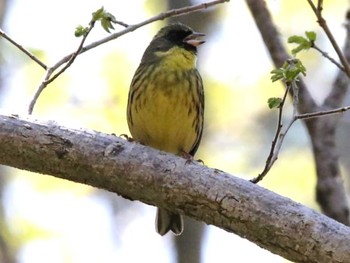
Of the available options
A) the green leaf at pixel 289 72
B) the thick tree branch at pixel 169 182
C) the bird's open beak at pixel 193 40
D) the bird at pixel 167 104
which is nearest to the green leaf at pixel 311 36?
the green leaf at pixel 289 72

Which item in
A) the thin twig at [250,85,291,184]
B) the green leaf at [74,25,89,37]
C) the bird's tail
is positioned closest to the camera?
the thin twig at [250,85,291,184]

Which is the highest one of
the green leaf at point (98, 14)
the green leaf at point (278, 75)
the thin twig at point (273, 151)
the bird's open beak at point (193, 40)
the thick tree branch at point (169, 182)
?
the bird's open beak at point (193, 40)

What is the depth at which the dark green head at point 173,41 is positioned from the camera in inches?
205

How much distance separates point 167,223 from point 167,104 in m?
0.67

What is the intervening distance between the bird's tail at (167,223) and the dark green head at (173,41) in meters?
1.04

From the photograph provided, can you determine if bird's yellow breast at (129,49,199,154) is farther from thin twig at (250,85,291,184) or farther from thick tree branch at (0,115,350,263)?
thin twig at (250,85,291,184)

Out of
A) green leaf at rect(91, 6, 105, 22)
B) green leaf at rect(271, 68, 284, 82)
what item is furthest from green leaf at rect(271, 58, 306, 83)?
green leaf at rect(91, 6, 105, 22)

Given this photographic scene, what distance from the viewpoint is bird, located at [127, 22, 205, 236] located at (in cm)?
478

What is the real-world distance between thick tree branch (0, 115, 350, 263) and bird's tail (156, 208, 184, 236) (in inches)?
37.5

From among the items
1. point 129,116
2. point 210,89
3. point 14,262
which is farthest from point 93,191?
point 129,116

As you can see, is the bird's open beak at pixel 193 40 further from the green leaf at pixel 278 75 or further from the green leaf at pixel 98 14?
the green leaf at pixel 278 75

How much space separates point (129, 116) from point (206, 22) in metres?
3.47

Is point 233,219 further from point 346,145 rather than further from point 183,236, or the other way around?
point 346,145

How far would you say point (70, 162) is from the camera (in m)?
3.46
